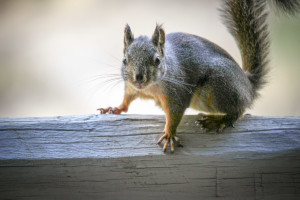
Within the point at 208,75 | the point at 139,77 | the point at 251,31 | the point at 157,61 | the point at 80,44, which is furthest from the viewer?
the point at 80,44

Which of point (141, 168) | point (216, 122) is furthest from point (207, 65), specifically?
point (141, 168)

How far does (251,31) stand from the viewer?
249cm

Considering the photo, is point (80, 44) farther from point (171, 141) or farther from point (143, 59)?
point (171, 141)

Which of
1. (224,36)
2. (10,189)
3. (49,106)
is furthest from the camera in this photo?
(224,36)

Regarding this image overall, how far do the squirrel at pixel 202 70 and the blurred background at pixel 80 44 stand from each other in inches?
36.0

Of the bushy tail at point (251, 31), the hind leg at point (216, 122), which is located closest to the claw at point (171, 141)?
the hind leg at point (216, 122)

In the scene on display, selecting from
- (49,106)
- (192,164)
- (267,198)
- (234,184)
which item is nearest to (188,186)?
(192,164)

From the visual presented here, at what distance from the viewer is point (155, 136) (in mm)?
1805

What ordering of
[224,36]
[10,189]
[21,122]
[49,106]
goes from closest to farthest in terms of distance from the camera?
[10,189] < [21,122] < [49,106] < [224,36]

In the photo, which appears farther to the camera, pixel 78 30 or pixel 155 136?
pixel 78 30

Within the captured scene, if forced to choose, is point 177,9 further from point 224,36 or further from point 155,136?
point 155,136

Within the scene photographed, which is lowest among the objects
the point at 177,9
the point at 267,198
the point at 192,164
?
the point at 267,198

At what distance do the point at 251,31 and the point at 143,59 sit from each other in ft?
3.16

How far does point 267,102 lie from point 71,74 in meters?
2.00
